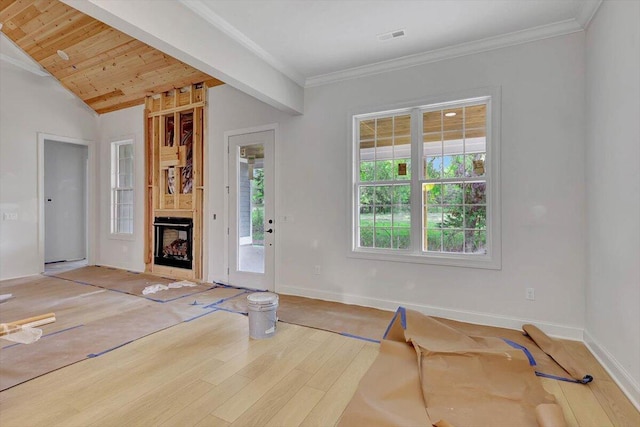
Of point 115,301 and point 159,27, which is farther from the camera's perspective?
point 115,301

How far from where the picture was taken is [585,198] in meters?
2.91

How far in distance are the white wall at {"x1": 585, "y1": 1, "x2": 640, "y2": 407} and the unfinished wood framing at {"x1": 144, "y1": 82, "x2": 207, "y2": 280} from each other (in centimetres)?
508

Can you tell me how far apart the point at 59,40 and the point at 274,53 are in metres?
3.96

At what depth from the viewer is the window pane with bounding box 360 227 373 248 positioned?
13.2 ft

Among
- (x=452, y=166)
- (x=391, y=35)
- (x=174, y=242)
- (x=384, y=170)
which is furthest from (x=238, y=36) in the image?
(x=174, y=242)

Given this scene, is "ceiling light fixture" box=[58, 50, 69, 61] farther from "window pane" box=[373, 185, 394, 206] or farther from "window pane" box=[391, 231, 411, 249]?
"window pane" box=[391, 231, 411, 249]

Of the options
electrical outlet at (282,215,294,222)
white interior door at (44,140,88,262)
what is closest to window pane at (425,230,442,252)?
electrical outlet at (282,215,294,222)

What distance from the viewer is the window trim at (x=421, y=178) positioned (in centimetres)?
325

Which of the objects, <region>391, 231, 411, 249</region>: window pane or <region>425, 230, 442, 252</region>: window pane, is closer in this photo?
<region>425, 230, 442, 252</region>: window pane

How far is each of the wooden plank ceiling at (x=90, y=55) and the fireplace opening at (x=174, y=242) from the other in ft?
7.90

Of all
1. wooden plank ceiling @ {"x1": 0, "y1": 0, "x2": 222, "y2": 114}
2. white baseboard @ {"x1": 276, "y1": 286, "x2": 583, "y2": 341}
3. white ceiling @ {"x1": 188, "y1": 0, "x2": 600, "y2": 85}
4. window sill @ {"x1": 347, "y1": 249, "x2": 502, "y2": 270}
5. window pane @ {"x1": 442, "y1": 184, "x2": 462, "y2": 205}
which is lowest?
white baseboard @ {"x1": 276, "y1": 286, "x2": 583, "y2": 341}

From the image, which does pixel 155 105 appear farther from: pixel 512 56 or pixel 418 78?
pixel 512 56

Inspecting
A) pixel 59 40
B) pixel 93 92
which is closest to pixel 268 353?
pixel 59 40

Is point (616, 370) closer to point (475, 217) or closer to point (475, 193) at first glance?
point (475, 217)
